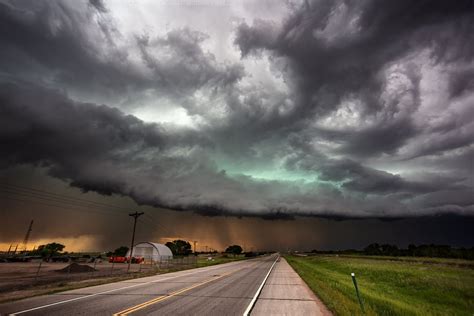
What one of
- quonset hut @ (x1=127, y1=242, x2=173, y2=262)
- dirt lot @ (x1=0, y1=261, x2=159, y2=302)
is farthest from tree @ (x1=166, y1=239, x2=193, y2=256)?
dirt lot @ (x1=0, y1=261, x2=159, y2=302)

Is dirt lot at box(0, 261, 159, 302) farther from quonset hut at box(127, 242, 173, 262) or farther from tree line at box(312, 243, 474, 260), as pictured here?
tree line at box(312, 243, 474, 260)

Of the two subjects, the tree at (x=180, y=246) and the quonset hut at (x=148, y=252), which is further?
the tree at (x=180, y=246)

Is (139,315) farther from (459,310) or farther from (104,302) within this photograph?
(459,310)

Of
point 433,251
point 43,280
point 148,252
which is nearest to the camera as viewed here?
point 43,280

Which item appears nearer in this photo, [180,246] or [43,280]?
[43,280]

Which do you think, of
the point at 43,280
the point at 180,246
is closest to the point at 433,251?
the point at 180,246

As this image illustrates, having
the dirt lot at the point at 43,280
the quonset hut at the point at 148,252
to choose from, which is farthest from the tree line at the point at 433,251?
the dirt lot at the point at 43,280

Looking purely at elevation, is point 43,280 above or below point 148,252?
below

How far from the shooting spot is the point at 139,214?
45969 mm

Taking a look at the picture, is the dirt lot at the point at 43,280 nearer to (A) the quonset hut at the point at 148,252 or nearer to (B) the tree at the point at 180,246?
(A) the quonset hut at the point at 148,252

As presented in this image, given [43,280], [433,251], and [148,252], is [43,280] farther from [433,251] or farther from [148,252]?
[433,251]

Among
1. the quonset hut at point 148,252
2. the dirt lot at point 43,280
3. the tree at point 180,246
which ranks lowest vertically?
the dirt lot at point 43,280

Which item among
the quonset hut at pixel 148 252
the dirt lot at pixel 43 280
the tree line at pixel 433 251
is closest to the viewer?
Answer: the dirt lot at pixel 43 280

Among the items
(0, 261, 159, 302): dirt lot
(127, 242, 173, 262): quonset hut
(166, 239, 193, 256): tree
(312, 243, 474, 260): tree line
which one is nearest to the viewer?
(0, 261, 159, 302): dirt lot
